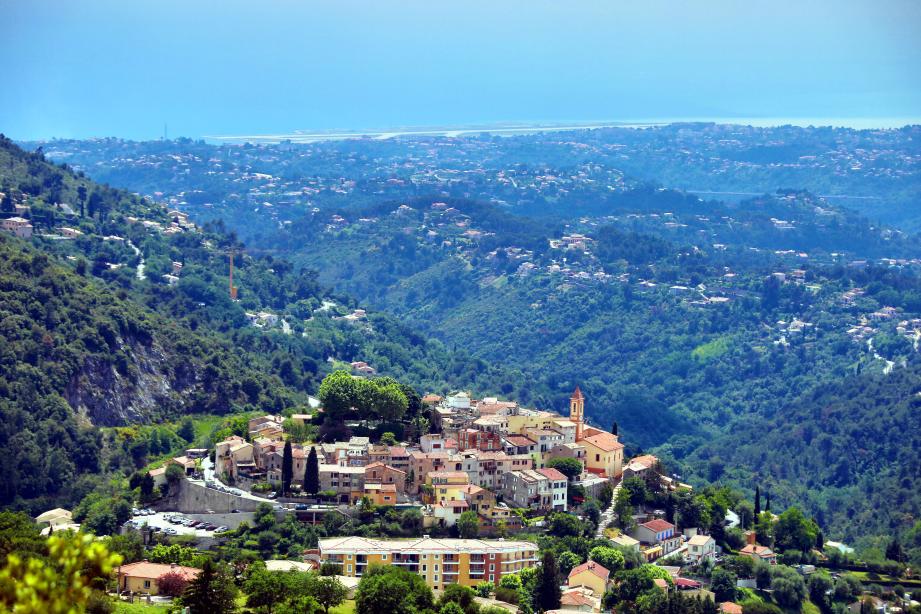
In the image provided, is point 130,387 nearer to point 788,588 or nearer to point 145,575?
point 145,575

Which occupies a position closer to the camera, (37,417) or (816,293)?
(37,417)

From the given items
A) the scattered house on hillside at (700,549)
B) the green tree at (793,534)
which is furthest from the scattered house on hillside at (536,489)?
the green tree at (793,534)

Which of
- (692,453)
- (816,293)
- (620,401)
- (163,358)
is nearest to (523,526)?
(163,358)

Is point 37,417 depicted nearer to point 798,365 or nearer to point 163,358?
point 163,358

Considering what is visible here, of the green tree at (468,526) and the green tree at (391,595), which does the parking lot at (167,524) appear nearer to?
the green tree at (468,526)

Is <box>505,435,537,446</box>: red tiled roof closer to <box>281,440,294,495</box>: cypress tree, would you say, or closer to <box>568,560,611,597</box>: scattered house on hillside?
<box>568,560,611,597</box>: scattered house on hillside

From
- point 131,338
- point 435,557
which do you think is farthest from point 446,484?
point 131,338

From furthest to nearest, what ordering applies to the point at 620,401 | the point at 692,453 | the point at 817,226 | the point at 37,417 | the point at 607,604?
the point at 817,226 < the point at 620,401 < the point at 692,453 < the point at 37,417 < the point at 607,604
